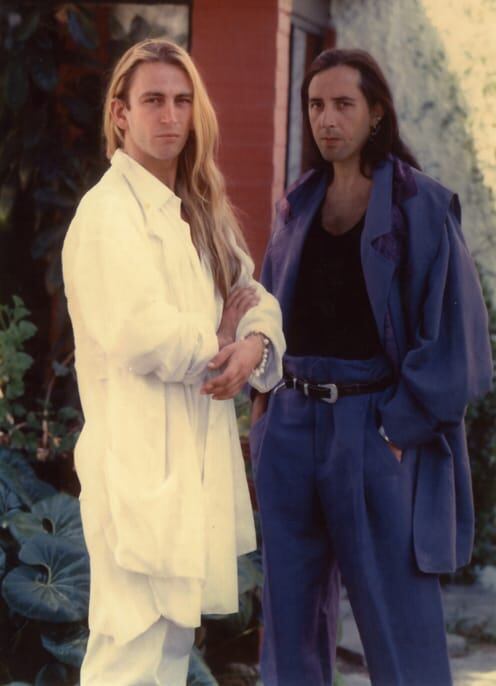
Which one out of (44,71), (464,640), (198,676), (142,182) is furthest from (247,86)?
(464,640)

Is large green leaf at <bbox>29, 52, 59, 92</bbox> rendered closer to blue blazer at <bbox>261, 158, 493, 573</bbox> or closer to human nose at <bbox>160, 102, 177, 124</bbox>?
blue blazer at <bbox>261, 158, 493, 573</bbox>

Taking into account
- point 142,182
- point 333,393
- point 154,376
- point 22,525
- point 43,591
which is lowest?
point 43,591

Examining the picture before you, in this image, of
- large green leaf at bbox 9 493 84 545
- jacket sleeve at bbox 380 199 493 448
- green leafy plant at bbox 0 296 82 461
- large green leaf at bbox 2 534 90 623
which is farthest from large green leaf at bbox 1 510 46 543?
jacket sleeve at bbox 380 199 493 448

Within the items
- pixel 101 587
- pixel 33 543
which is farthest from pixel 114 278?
pixel 33 543

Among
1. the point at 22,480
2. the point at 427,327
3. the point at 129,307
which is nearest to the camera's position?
the point at 129,307

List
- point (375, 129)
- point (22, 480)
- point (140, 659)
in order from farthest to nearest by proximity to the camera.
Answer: point (22, 480) < point (375, 129) < point (140, 659)

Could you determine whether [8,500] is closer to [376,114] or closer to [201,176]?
[201,176]

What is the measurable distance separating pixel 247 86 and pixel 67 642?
194 cm

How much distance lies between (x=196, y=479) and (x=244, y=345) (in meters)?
0.31

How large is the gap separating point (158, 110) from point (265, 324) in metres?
0.54

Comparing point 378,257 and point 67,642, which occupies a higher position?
point 378,257

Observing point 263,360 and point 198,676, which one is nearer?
point 263,360

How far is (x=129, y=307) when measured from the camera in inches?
113

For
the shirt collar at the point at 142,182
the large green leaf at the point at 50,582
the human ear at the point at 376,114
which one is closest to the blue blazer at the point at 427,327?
the human ear at the point at 376,114
